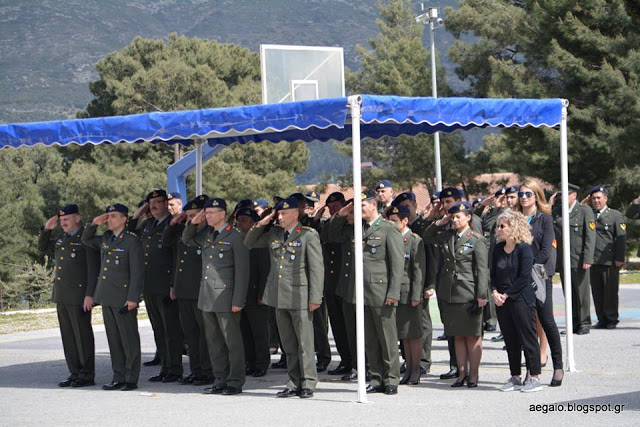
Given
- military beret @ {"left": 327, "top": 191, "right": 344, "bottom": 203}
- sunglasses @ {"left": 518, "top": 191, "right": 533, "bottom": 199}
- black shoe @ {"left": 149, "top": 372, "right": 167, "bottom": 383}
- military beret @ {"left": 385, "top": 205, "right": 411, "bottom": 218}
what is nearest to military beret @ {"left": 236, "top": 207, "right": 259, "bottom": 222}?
military beret @ {"left": 327, "top": 191, "right": 344, "bottom": 203}

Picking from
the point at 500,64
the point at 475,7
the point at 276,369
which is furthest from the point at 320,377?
the point at 475,7

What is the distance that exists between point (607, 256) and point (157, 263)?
6370 millimetres

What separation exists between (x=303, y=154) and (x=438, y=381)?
35340 millimetres

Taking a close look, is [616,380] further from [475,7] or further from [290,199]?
[475,7]

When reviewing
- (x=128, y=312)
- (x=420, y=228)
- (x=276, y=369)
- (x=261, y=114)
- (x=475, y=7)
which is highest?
(x=475, y=7)

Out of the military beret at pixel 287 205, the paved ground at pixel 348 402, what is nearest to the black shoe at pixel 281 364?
the paved ground at pixel 348 402

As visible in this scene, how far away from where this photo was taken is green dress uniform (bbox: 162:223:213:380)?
10383mm

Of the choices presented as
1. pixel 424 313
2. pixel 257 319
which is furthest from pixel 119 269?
pixel 424 313

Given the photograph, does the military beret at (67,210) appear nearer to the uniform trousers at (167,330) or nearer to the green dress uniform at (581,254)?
the uniform trousers at (167,330)

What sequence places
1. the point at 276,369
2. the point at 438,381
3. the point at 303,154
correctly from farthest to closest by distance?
the point at 303,154
the point at 276,369
the point at 438,381

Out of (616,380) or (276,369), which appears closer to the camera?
(616,380)

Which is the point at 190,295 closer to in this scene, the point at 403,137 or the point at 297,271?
the point at 297,271

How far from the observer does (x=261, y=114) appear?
945 cm

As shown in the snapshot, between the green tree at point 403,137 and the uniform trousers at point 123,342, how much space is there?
36.5m
